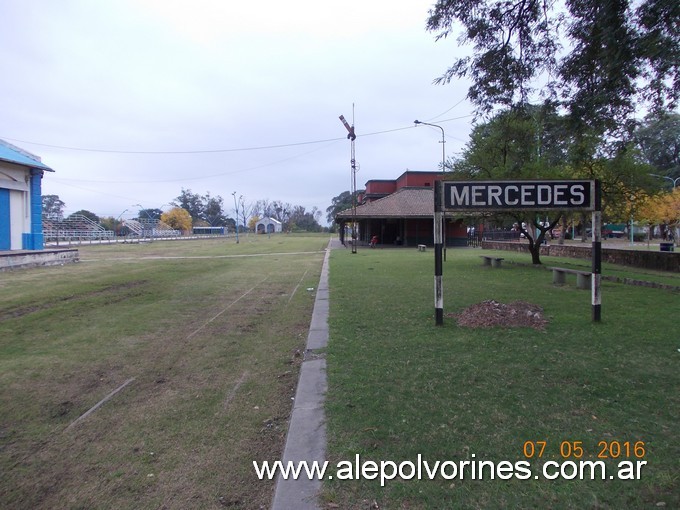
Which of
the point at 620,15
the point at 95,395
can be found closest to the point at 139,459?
the point at 95,395

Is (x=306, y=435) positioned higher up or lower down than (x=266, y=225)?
lower down

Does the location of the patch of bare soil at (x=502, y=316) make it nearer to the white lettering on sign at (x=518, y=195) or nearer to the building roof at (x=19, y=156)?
the white lettering on sign at (x=518, y=195)

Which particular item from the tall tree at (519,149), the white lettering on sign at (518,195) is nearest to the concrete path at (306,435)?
the white lettering on sign at (518,195)

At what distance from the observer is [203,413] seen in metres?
4.01

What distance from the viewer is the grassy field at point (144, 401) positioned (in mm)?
2889

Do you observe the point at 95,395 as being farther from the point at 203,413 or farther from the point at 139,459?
the point at 139,459

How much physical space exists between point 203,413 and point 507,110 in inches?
360

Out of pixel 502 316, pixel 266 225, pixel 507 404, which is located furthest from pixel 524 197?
pixel 266 225

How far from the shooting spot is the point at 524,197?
6.73 metres

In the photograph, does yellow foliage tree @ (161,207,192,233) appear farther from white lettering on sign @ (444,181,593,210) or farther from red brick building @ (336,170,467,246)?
white lettering on sign @ (444,181,593,210)

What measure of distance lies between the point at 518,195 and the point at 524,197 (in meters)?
0.09

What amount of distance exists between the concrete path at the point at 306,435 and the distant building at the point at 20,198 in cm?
2279

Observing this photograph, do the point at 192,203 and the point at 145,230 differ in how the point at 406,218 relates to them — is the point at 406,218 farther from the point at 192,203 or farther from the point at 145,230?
the point at 192,203

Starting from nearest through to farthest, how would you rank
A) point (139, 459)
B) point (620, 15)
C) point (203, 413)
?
point (139, 459), point (203, 413), point (620, 15)
